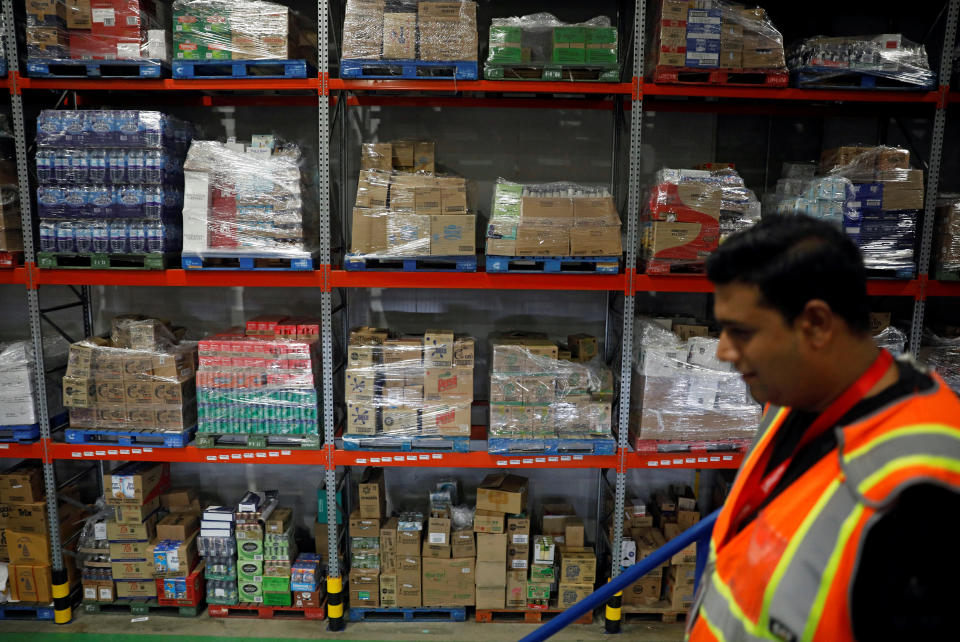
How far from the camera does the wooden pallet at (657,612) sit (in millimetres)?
4969

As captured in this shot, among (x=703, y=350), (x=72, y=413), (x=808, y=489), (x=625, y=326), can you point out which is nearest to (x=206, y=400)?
(x=72, y=413)

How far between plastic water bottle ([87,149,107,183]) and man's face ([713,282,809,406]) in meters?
4.33

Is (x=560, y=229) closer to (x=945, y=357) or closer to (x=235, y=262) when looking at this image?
(x=235, y=262)

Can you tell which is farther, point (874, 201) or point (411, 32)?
point (874, 201)

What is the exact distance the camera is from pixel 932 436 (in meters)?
1.15

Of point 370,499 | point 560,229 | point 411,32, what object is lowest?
point 370,499

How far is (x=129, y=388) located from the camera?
15.0 ft

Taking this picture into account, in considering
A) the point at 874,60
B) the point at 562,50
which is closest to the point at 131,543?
the point at 562,50

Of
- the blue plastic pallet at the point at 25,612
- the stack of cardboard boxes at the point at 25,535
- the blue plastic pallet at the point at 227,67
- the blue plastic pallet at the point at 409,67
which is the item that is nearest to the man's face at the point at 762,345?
the blue plastic pallet at the point at 409,67

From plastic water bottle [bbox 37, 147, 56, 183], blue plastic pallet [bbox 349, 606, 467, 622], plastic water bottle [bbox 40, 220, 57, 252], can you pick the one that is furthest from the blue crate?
blue plastic pallet [bbox 349, 606, 467, 622]

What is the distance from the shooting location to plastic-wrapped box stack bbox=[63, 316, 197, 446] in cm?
455

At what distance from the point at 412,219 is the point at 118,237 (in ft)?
6.66

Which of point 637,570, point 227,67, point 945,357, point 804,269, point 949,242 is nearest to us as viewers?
point 804,269

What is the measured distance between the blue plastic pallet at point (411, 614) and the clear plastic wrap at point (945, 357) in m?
3.97
